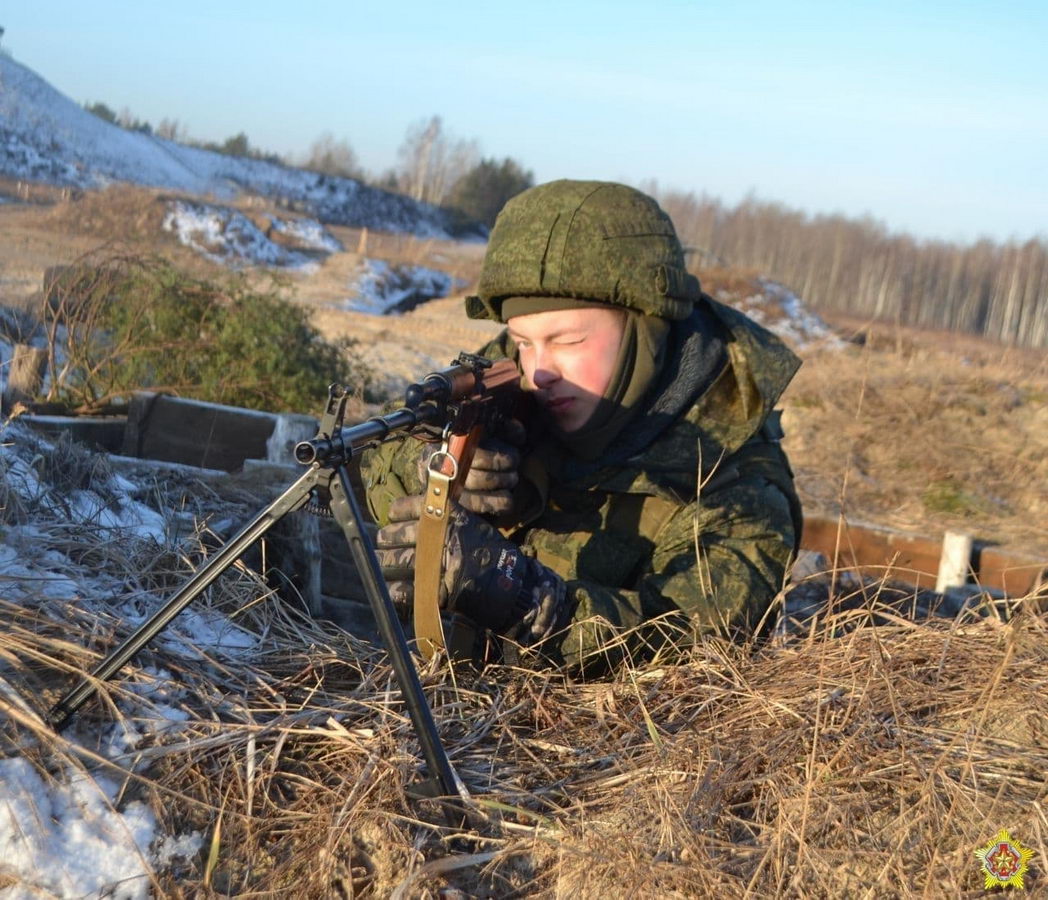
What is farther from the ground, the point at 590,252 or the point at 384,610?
the point at 590,252

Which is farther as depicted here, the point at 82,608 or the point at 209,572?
the point at 82,608

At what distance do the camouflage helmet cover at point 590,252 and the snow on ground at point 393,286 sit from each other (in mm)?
20742

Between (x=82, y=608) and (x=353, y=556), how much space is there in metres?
0.79

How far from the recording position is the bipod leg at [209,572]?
1842 millimetres

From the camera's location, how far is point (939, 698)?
2.31 meters

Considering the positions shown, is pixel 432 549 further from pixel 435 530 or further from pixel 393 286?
pixel 393 286

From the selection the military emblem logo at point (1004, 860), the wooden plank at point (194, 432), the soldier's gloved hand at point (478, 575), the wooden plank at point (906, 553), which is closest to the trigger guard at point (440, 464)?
the soldier's gloved hand at point (478, 575)

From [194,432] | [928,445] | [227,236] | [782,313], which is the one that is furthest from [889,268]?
[194,432]

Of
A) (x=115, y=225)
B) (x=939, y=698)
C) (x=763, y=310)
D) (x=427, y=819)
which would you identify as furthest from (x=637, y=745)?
(x=115, y=225)

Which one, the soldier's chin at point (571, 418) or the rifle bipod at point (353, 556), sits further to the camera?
the soldier's chin at point (571, 418)

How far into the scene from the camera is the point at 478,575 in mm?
2555

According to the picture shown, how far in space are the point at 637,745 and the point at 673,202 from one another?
207ft

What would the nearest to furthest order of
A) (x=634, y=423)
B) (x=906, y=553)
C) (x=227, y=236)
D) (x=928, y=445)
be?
(x=634, y=423)
(x=906, y=553)
(x=928, y=445)
(x=227, y=236)

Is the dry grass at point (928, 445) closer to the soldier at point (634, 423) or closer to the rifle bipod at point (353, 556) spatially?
the soldier at point (634, 423)
